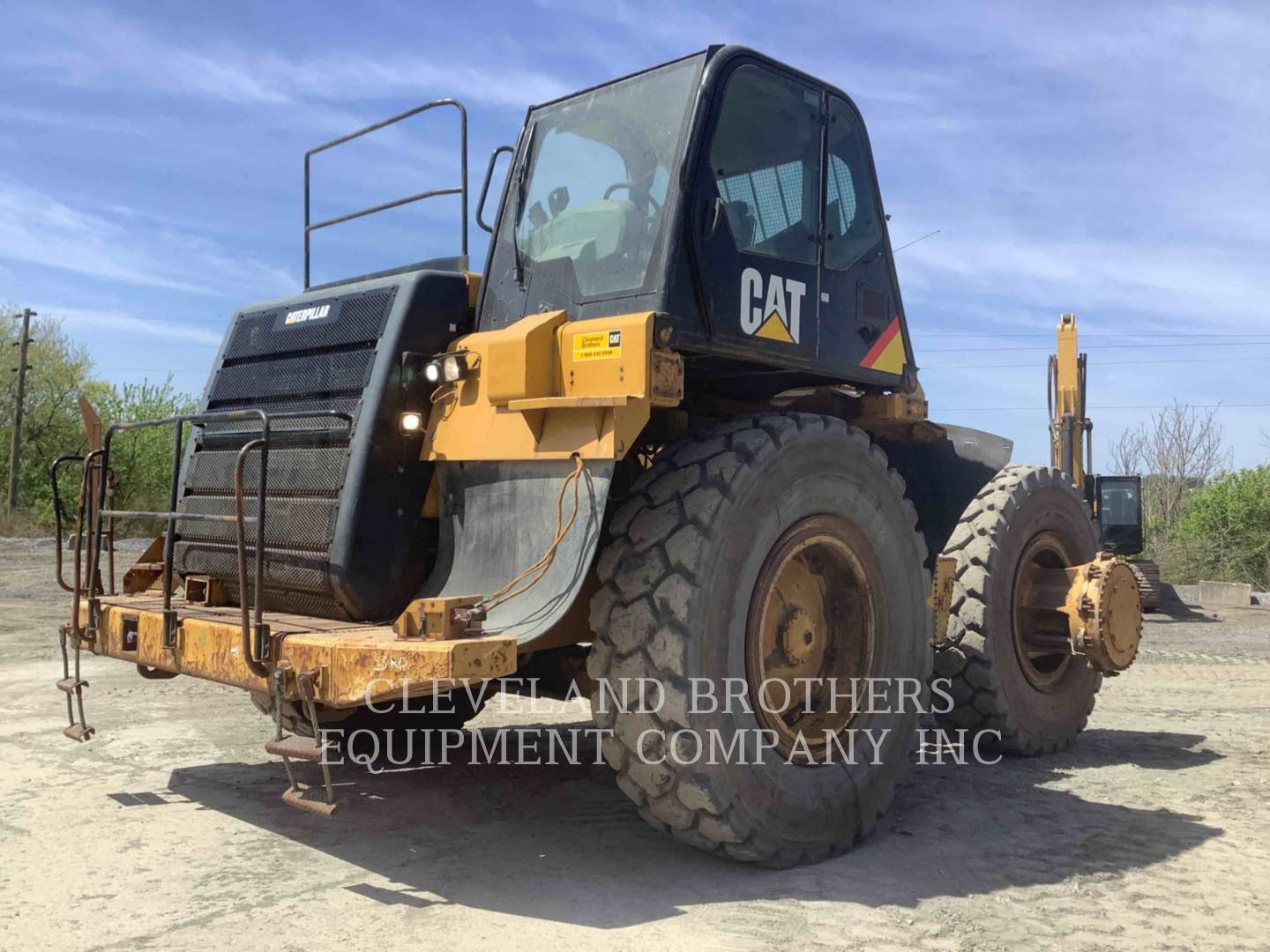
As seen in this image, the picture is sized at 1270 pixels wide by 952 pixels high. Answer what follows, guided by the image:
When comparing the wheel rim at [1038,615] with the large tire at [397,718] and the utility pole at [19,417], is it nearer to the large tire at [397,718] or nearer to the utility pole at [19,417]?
the large tire at [397,718]

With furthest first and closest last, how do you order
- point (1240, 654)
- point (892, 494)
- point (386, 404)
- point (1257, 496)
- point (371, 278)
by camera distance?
point (1257, 496)
point (1240, 654)
point (371, 278)
point (892, 494)
point (386, 404)

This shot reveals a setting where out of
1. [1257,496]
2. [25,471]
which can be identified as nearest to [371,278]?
[1257,496]

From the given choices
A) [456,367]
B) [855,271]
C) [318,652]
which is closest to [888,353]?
[855,271]

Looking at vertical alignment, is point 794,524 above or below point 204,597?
above

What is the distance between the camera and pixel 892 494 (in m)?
4.73

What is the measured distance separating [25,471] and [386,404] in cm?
3825

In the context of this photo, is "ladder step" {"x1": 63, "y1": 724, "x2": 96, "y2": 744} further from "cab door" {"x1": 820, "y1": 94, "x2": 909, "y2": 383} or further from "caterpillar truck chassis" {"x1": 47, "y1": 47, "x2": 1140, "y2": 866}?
"cab door" {"x1": 820, "y1": 94, "x2": 909, "y2": 383}

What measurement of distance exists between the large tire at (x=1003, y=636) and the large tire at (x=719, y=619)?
1479 millimetres

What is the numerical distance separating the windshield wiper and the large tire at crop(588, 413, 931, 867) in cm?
106

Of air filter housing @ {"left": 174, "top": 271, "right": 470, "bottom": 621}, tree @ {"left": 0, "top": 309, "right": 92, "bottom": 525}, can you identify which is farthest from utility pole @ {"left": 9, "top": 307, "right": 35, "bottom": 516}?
air filter housing @ {"left": 174, "top": 271, "right": 470, "bottom": 621}

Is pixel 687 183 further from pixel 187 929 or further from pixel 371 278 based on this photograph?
pixel 187 929

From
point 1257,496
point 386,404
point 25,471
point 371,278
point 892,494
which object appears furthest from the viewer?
point 25,471

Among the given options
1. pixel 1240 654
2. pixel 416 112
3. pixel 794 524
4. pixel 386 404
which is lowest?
pixel 1240 654

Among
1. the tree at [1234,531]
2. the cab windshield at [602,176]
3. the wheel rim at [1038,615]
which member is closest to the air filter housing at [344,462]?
the cab windshield at [602,176]
